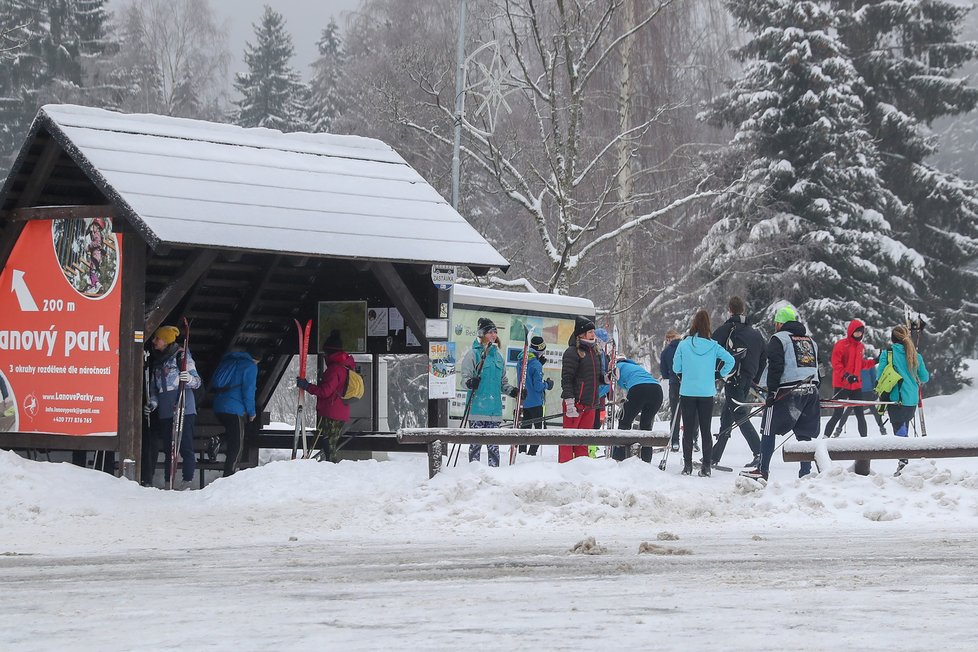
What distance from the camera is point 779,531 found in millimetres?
11109

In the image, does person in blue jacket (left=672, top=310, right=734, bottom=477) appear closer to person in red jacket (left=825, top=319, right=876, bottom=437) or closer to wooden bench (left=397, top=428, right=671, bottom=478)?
wooden bench (left=397, top=428, right=671, bottom=478)

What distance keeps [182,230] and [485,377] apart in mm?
4223

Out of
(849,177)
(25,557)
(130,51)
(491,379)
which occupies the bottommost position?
(25,557)

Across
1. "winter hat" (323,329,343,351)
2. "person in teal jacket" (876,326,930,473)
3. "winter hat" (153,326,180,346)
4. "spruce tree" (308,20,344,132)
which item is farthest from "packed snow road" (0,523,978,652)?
"spruce tree" (308,20,344,132)

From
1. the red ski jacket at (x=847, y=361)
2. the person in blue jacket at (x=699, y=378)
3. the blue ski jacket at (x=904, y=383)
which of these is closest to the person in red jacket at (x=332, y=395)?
the person in blue jacket at (x=699, y=378)

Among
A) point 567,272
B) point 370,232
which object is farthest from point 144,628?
point 567,272

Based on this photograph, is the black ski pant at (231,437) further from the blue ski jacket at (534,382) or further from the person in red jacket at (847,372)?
the person in red jacket at (847,372)

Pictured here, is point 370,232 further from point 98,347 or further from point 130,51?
point 130,51

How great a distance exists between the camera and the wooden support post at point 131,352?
1415 centimetres

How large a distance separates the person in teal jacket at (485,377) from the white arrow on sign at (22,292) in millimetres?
4726

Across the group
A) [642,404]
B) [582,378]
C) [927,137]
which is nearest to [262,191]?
[582,378]

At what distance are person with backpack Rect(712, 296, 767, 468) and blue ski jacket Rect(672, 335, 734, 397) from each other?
1.02 meters

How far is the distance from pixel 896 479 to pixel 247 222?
22.0 feet

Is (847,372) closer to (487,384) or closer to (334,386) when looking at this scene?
(487,384)
